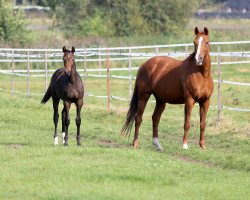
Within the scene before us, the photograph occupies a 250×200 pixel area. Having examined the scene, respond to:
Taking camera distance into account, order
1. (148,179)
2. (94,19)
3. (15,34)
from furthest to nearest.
→ (94,19)
(15,34)
(148,179)

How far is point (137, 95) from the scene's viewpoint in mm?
17906

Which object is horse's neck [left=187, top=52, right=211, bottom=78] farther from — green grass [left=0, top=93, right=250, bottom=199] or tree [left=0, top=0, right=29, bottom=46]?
tree [left=0, top=0, right=29, bottom=46]

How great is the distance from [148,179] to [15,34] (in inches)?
1279

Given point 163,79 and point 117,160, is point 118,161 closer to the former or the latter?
point 117,160

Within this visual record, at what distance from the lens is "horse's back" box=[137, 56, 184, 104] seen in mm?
17109

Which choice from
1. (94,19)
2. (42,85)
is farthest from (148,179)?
(94,19)

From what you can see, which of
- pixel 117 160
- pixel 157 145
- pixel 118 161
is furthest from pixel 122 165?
pixel 157 145

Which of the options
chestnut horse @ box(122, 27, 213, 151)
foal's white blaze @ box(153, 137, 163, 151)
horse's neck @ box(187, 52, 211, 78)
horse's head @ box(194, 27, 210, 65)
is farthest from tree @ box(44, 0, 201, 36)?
horse's head @ box(194, 27, 210, 65)

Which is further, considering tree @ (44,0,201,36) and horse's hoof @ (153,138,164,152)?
tree @ (44,0,201,36)

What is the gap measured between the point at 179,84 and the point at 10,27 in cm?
2841

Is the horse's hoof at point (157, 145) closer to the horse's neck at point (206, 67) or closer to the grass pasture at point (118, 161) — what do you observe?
the grass pasture at point (118, 161)

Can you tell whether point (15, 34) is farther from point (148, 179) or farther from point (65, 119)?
point (148, 179)

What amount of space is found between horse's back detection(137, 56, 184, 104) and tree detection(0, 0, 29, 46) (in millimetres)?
26392

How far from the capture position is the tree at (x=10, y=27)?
4350 cm
